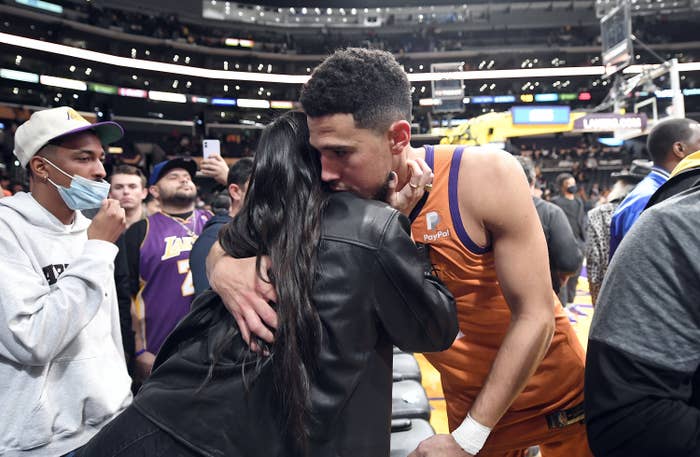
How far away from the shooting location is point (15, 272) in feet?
5.02

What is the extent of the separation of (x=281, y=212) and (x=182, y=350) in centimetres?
39

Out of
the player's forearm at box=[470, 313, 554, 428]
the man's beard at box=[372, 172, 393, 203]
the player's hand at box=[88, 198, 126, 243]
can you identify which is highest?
→ the man's beard at box=[372, 172, 393, 203]

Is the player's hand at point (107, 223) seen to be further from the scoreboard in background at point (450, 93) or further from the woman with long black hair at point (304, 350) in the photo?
the scoreboard in background at point (450, 93)

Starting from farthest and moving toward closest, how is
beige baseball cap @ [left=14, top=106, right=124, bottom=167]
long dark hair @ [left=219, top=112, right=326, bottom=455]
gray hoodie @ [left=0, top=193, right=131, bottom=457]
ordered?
beige baseball cap @ [left=14, top=106, right=124, bottom=167] < gray hoodie @ [left=0, top=193, right=131, bottom=457] < long dark hair @ [left=219, top=112, right=326, bottom=455]

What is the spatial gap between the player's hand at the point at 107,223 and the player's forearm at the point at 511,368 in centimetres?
140

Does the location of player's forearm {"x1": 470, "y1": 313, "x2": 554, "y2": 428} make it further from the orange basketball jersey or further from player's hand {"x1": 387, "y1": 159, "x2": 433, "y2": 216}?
player's hand {"x1": 387, "y1": 159, "x2": 433, "y2": 216}

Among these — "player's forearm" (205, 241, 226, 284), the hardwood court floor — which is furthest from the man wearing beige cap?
the hardwood court floor

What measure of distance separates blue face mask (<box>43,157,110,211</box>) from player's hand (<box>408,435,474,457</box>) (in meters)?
1.51

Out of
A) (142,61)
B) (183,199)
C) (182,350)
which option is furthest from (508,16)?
(182,350)

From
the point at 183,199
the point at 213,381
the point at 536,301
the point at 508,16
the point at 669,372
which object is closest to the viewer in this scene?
the point at 669,372

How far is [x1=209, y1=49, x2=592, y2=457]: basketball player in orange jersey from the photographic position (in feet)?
4.04

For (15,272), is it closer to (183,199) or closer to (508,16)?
(183,199)

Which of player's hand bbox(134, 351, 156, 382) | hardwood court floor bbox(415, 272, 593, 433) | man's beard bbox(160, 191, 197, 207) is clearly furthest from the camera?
hardwood court floor bbox(415, 272, 593, 433)

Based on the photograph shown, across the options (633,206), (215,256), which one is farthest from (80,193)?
(633,206)
